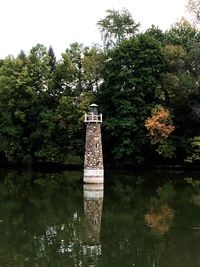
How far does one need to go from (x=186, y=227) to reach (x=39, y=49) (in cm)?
3420

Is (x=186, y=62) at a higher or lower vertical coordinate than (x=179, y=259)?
higher

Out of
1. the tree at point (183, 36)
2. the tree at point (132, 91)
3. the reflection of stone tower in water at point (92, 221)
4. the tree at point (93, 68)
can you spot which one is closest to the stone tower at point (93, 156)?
the reflection of stone tower in water at point (92, 221)

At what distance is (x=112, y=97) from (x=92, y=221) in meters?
25.6

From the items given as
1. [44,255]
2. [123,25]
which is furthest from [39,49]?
[44,255]

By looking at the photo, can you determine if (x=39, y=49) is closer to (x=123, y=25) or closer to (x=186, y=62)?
(x=123, y=25)

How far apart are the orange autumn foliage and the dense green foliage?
4.3 inches

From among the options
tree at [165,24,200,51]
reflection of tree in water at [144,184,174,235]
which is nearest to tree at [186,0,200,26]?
tree at [165,24,200,51]

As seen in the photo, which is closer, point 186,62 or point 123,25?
point 186,62

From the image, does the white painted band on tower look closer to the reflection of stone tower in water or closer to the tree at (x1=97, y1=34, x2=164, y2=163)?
the reflection of stone tower in water

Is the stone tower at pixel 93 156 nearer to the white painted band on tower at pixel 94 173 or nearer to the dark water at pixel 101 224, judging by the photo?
the white painted band on tower at pixel 94 173

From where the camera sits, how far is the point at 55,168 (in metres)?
49.7

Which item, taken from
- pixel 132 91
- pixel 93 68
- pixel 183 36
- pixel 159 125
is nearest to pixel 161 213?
pixel 159 125

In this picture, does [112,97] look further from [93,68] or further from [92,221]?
[92,221]

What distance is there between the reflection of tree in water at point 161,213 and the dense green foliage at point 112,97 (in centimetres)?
1468
